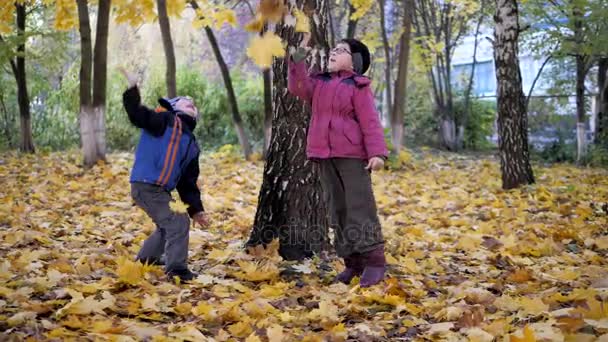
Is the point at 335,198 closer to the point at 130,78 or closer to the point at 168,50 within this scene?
the point at 130,78

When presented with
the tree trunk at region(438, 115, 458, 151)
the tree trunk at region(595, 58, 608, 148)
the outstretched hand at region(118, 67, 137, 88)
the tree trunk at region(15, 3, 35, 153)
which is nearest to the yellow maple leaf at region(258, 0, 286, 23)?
the outstretched hand at region(118, 67, 137, 88)

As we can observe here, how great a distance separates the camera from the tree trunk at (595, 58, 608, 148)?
15.5m

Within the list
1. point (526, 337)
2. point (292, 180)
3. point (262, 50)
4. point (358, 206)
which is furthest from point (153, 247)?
point (526, 337)

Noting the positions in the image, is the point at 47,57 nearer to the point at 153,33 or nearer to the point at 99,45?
the point at 99,45

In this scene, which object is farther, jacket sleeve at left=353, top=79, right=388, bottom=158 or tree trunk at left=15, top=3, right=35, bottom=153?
tree trunk at left=15, top=3, right=35, bottom=153

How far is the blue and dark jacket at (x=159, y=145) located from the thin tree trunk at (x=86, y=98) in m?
7.21

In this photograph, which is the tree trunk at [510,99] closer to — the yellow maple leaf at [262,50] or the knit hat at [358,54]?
the knit hat at [358,54]

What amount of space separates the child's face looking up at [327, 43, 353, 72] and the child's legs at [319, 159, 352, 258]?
1.95 feet

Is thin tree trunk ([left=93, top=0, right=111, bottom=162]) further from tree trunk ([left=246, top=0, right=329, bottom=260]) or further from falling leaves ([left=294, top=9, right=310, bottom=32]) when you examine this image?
falling leaves ([left=294, top=9, right=310, bottom=32])

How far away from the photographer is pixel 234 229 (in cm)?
620

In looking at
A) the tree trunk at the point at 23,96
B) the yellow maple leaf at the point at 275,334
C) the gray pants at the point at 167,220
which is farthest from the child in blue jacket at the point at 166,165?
the tree trunk at the point at 23,96

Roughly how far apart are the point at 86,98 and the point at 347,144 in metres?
7.97

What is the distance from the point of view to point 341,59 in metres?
4.01

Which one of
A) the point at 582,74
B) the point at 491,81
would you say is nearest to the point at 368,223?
the point at 582,74
